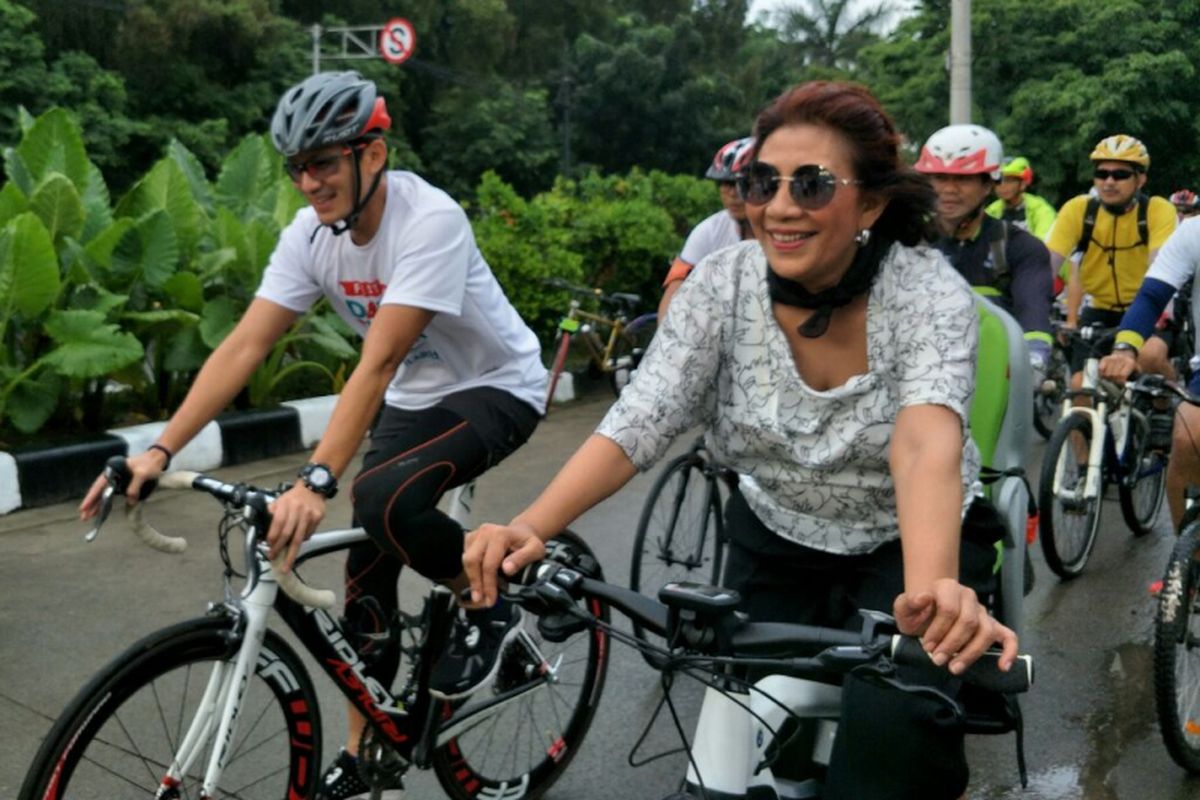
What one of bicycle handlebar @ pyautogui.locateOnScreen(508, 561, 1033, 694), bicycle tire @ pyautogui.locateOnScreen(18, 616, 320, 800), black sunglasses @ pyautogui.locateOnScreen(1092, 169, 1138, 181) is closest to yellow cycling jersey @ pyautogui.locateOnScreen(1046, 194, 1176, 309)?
black sunglasses @ pyautogui.locateOnScreen(1092, 169, 1138, 181)

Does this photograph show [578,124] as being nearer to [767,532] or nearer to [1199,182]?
[1199,182]

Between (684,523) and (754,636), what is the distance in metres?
3.44

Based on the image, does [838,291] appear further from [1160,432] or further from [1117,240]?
[1117,240]

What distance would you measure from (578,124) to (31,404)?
34729 mm

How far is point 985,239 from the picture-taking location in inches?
220

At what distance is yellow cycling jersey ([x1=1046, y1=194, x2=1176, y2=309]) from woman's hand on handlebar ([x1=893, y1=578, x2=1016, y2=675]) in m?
6.23

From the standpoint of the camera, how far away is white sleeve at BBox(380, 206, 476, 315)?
3.25 metres

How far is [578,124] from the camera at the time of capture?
41.0m

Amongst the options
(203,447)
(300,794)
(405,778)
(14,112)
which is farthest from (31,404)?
(14,112)

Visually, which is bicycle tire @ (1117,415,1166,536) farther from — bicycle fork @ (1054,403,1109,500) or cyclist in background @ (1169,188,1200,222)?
cyclist in background @ (1169,188,1200,222)

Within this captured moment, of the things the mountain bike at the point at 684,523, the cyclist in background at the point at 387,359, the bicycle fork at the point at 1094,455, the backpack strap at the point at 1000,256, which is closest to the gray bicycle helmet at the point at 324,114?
the cyclist in background at the point at 387,359

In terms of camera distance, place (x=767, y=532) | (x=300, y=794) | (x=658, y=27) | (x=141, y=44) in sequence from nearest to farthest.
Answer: (x=767, y=532)
(x=300, y=794)
(x=141, y=44)
(x=658, y=27)

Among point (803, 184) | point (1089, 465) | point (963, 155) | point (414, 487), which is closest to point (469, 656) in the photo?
point (414, 487)

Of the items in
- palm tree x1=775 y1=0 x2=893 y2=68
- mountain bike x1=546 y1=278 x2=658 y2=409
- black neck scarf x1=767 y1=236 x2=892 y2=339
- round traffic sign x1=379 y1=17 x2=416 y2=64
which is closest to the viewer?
black neck scarf x1=767 y1=236 x2=892 y2=339
